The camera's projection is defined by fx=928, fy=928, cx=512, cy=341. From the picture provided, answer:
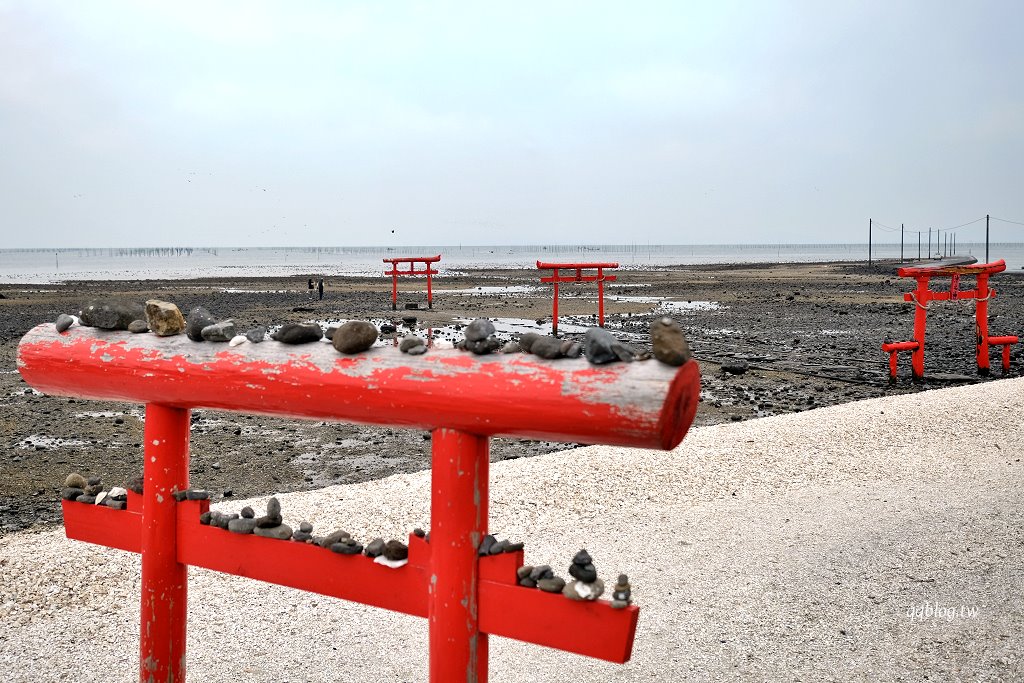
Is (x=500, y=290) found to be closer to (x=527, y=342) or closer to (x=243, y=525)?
(x=243, y=525)

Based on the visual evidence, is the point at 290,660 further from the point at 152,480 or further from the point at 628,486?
the point at 628,486

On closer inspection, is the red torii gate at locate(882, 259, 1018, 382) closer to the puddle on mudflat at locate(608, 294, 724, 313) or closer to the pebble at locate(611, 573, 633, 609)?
the pebble at locate(611, 573, 633, 609)

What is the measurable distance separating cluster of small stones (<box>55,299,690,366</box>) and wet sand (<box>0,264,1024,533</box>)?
2.03 meters

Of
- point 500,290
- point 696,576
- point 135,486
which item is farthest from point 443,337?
point 500,290

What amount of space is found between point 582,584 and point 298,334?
1.23 metres

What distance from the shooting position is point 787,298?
33.5 meters

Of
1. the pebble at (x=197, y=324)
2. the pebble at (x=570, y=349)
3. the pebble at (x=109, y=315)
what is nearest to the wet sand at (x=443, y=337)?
the pebble at (x=570, y=349)

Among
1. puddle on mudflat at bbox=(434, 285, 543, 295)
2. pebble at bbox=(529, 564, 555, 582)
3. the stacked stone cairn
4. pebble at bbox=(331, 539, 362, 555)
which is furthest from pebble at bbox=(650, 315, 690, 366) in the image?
puddle on mudflat at bbox=(434, 285, 543, 295)

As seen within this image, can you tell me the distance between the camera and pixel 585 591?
8.93 ft

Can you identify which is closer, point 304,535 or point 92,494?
point 304,535

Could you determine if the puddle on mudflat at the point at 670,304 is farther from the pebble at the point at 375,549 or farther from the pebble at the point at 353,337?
the pebble at the point at 353,337

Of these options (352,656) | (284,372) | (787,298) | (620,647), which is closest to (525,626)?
(620,647)

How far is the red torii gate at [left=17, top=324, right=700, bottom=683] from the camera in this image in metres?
2.63

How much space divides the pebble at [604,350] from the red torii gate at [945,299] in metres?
11.9
